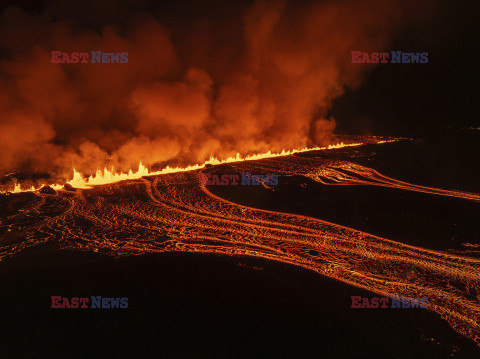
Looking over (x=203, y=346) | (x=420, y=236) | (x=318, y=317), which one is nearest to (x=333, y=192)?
(x=420, y=236)

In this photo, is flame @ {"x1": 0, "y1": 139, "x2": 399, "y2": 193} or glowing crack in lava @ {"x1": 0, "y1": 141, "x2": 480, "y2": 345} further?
flame @ {"x1": 0, "y1": 139, "x2": 399, "y2": 193}

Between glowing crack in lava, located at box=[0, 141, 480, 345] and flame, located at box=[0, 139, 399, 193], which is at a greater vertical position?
flame, located at box=[0, 139, 399, 193]

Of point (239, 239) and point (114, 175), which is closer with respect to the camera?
point (239, 239)

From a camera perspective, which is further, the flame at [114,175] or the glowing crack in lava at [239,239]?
the flame at [114,175]

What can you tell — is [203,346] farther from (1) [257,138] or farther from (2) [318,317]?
(1) [257,138]

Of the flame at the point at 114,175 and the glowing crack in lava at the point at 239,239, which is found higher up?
the flame at the point at 114,175

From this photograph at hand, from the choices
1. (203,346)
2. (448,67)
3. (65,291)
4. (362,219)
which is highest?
(448,67)

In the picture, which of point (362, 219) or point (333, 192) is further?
point (333, 192)

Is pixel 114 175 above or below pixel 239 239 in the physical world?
above
